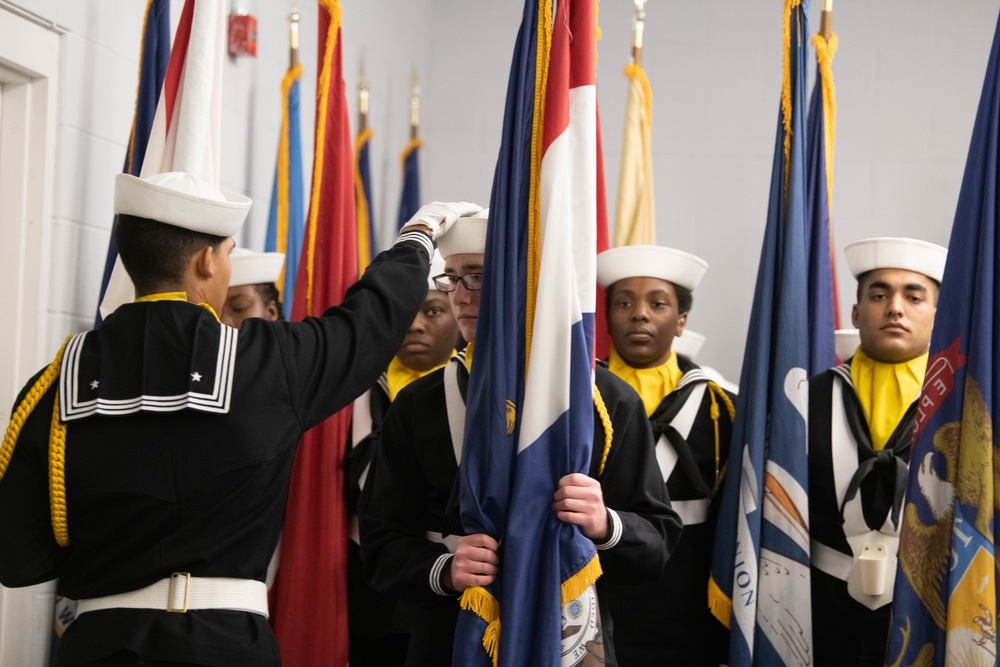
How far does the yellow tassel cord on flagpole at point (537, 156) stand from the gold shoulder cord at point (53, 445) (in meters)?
0.78

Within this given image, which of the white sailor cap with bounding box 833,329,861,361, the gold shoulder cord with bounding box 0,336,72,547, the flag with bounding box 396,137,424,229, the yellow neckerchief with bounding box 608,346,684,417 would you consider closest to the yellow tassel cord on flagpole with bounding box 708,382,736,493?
the yellow neckerchief with bounding box 608,346,684,417

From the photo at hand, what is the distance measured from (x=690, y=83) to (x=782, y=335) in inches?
97.0

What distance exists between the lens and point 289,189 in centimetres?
389

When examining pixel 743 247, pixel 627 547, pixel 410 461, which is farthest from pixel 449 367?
pixel 743 247

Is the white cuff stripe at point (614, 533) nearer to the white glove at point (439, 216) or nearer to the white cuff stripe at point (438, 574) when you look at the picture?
the white cuff stripe at point (438, 574)

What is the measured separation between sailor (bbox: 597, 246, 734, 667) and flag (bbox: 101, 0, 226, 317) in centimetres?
121

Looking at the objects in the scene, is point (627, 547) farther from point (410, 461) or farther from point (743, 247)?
point (743, 247)

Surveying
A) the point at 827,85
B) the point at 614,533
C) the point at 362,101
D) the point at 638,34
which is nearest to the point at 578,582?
the point at 614,533

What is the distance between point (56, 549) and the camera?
5.91 feet

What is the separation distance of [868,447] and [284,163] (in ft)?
7.34

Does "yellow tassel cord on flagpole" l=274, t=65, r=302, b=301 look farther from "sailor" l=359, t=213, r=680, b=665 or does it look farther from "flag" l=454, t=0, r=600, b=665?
"flag" l=454, t=0, r=600, b=665

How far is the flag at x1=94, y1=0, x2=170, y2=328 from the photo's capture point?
272 cm

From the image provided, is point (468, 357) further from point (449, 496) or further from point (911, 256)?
point (911, 256)

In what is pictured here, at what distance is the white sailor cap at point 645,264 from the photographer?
3.17 m
